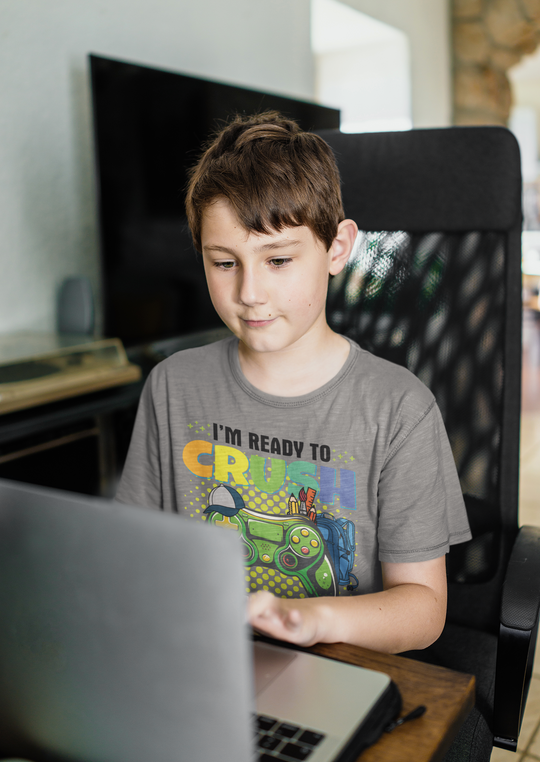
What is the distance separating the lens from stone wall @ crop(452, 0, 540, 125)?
12.8 feet

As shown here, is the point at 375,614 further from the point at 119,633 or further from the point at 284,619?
the point at 119,633

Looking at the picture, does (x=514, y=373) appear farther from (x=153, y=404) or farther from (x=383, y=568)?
(x=153, y=404)

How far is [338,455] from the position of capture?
0.78 metres

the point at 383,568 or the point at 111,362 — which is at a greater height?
the point at 111,362

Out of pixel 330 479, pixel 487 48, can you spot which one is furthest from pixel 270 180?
pixel 487 48

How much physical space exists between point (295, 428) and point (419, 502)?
166 millimetres

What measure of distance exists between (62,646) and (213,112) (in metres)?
1.98

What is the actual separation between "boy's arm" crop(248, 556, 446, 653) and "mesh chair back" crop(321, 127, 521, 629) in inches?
10.3

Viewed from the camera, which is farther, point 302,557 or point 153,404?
point 153,404

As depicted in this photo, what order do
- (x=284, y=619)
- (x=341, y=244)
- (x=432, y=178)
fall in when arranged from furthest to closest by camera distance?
1. (x=432, y=178)
2. (x=341, y=244)
3. (x=284, y=619)

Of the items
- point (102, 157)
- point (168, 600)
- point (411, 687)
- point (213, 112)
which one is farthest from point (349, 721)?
point (213, 112)

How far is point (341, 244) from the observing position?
84 cm

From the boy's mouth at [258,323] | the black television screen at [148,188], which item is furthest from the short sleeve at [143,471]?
the black television screen at [148,188]

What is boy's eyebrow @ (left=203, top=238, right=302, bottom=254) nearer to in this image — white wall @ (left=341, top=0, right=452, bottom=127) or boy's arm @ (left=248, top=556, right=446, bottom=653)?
boy's arm @ (left=248, top=556, right=446, bottom=653)
